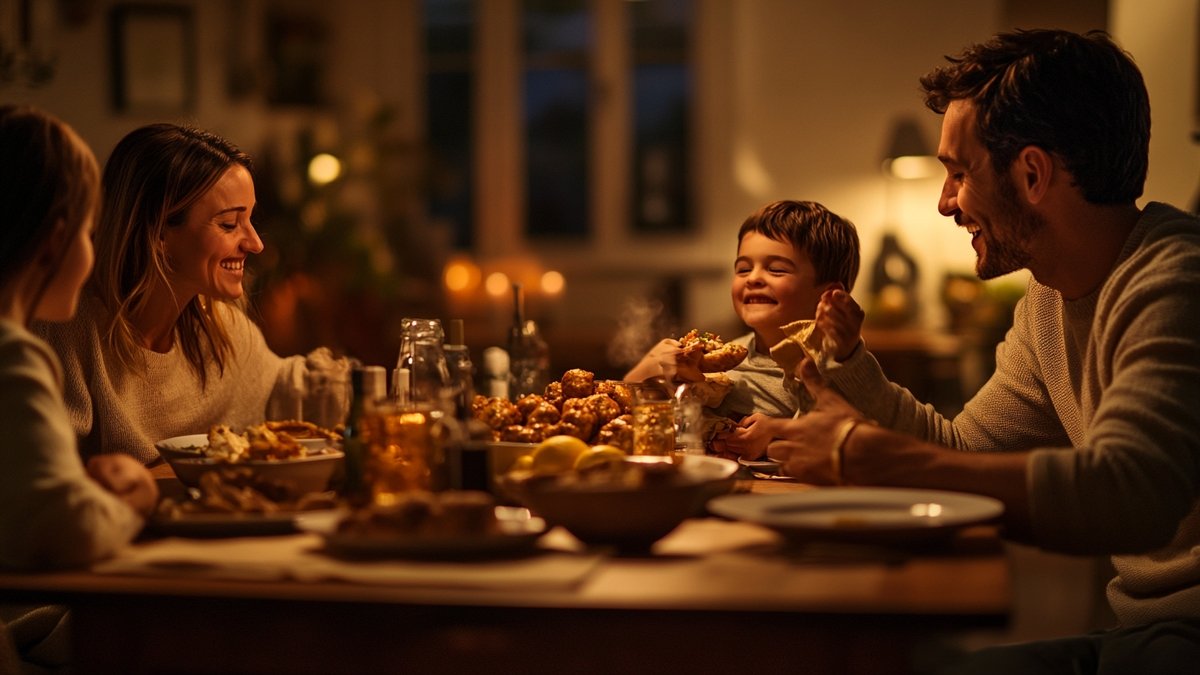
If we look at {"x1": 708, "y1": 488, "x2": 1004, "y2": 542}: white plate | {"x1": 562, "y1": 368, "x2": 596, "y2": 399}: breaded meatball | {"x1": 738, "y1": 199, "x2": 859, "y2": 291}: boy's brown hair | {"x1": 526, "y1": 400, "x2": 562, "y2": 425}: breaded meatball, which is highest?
{"x1": 738, "y1": 199, "x2": 859, "y2": 291}: boy's brown hair

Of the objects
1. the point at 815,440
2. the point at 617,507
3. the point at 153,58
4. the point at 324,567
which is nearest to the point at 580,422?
the point at 815,440

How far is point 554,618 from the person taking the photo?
1119mm

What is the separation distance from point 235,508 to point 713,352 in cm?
83

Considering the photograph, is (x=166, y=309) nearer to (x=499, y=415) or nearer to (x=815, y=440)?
(x=499, y=415)

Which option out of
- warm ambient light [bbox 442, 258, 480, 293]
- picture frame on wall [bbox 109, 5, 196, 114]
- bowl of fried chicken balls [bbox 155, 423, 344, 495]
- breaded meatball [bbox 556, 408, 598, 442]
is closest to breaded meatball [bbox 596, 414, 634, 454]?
breaded meatball [bbox 556, 408, 598, 442]

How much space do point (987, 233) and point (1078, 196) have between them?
13 centimetres

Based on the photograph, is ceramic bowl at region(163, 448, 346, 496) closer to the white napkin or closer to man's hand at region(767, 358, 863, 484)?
the white napkin

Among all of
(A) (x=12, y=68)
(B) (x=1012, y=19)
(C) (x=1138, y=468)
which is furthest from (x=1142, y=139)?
(B) (x=1012, y=19)

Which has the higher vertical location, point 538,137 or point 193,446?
point 538,137

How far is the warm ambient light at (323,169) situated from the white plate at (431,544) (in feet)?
14.0

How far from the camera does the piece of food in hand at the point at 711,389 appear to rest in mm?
1982

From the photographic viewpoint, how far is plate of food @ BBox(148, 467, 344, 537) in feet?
4.56

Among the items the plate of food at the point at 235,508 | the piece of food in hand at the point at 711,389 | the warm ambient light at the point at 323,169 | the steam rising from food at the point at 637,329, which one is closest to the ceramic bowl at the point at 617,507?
the plate of food at the point at 235,508

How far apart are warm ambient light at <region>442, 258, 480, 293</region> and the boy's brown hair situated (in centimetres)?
349
